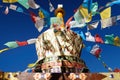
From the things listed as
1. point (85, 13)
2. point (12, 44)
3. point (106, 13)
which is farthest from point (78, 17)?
point (12, 44)

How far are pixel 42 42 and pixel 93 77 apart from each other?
3841mm

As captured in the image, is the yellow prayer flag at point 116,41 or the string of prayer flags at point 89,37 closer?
the yellow prayer flag at point 116,41

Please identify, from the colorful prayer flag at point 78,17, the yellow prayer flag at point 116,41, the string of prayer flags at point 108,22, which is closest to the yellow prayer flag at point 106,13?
the string of prayer flags at point 108,22

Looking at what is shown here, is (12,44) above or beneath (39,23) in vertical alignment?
beneath

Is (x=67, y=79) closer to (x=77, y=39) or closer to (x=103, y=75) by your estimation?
(x=103, y=75)

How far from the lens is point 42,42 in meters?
10.1

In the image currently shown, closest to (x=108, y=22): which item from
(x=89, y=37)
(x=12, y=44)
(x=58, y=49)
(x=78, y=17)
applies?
(x=78, y=17)

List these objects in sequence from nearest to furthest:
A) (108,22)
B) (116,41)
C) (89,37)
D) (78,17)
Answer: (108,22)
(78,17)
(116,41)
(89,37)

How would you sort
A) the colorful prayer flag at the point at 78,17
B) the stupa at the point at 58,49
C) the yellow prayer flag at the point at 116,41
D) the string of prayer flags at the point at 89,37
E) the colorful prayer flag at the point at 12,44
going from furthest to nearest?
1. the colorful prayer flag at the point at 12,44
2. the string of prayer flags at the point at 89,37
3. the yellow prayer flag at the point at 116,41
4. the colorful prayer flag at the point at 78,17
5. the stupa at the point at 58,49

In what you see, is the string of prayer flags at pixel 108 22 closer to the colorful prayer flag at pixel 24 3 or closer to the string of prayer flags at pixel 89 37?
the string of prayer flags at pixel 89 37

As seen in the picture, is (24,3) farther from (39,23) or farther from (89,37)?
(89,37)

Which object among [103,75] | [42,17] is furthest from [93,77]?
[42,17]

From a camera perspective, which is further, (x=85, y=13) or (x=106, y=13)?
(x=85, y=13)

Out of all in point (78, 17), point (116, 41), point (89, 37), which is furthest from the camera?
point (89, 37)
